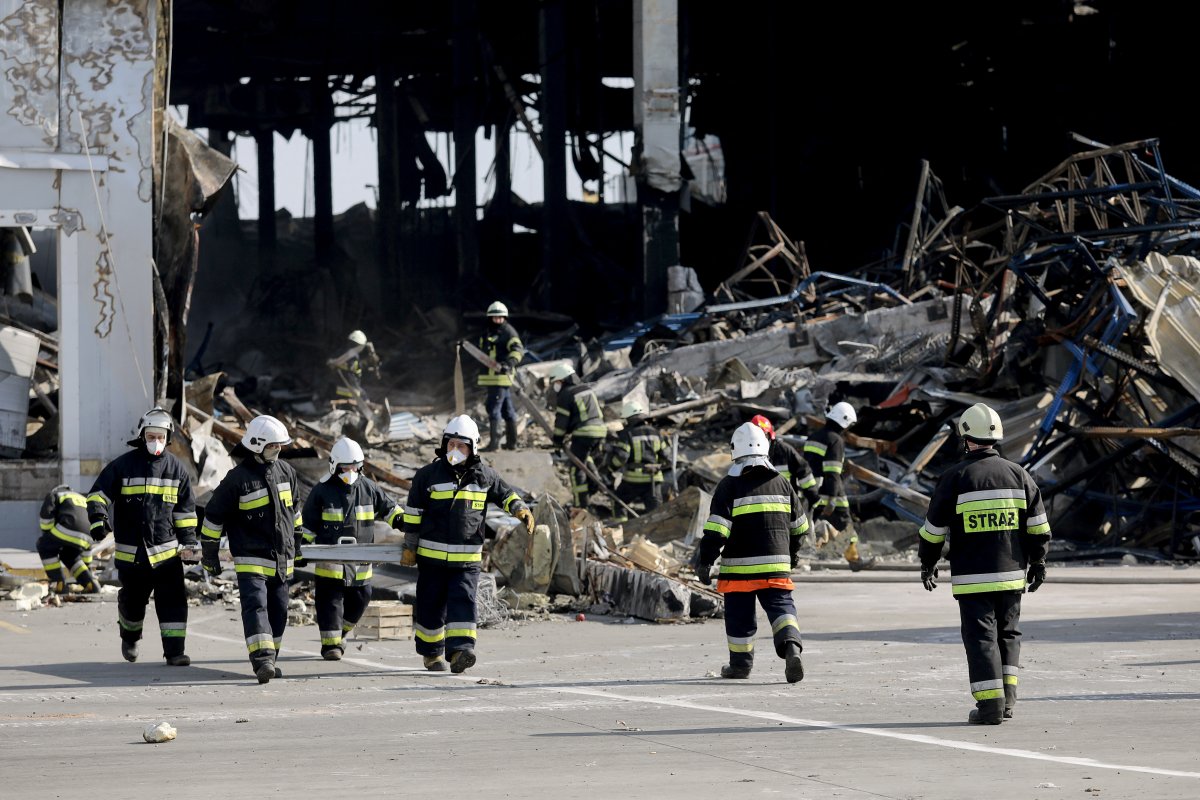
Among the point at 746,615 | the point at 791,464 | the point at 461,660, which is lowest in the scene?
the point at 461,660

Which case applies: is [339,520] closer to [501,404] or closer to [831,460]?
[831,460]

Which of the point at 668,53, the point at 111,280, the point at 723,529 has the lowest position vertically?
the point at 723,529

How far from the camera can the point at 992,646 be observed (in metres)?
8.16

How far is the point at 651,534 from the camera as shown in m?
17.5

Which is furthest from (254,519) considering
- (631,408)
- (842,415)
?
(631,408)

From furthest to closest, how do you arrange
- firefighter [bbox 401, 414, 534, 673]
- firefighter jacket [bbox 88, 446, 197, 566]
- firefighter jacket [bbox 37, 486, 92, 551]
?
firefighter jacket [bbox 37, 486, 92, 551]
firefighter jacket [bbox 88, 446, 197, 566]
firefighter [bbox 401, 414, 534, 673]

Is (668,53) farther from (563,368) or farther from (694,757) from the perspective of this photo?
(694,757)

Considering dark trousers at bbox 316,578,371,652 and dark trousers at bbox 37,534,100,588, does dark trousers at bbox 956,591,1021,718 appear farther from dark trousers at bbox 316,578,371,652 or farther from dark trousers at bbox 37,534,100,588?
dark trousers at bbox 37,534,100,588

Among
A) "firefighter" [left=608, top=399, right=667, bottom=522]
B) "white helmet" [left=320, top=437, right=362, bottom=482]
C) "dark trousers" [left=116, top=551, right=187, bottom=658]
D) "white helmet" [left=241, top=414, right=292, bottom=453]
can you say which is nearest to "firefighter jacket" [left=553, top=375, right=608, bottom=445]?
"firefighter" [left=608, top=399, right=667, bottom=522]

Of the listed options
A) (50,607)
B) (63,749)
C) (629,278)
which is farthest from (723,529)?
(629,278)

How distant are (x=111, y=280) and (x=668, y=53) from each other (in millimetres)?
13612

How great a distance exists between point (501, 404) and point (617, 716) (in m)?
13.6

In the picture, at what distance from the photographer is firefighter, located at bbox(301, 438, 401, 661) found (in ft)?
35.9

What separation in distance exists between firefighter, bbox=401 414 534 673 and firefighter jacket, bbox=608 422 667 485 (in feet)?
27.5
